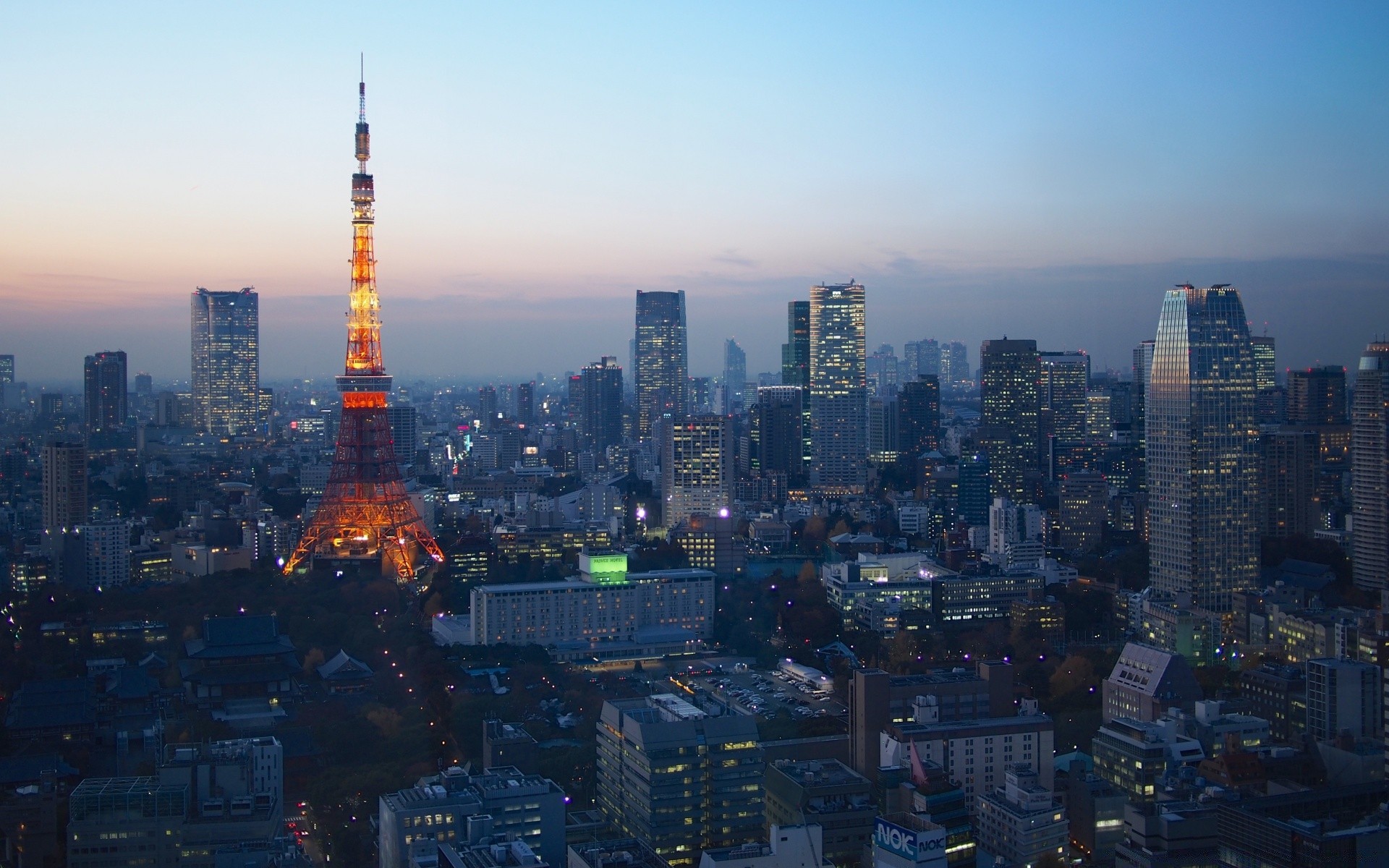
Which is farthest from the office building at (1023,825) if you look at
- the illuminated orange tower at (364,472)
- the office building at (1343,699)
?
the illuminated orange tower at (364,472)

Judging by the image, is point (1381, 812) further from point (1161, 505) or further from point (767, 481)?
point (767, 481)

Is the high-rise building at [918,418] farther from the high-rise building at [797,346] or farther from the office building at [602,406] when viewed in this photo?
the office building at [602,406]

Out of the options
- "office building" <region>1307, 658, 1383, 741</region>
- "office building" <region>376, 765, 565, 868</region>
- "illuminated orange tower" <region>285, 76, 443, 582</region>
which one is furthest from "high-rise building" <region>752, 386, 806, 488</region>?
"office building" <region>376, 765, 565, 868</region>

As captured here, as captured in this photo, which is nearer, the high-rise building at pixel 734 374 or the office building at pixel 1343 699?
the office building at pixel 1343 699

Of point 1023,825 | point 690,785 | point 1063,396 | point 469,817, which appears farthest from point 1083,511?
point 469,817

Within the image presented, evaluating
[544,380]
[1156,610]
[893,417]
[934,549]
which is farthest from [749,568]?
[544,380]

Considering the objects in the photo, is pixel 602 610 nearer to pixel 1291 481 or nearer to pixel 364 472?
pixel 364 472
